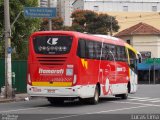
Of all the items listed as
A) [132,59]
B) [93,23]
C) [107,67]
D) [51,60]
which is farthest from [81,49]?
[93,23]

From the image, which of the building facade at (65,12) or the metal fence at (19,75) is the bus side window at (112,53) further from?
the building facade at (65,12)

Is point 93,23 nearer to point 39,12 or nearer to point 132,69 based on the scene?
point 132,69

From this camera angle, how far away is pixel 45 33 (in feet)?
74.8

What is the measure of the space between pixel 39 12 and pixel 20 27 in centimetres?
1100

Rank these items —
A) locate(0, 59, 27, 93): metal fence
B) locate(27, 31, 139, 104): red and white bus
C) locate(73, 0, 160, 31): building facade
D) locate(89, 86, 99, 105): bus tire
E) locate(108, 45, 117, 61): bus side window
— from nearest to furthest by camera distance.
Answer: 1. locate(27, 31, 139, 104): red and white bus
2. locate(89, 86, 99, 105): bus tire
3. locate(108, 45, 117, 61): bus side window
4. locate(0, 59, 27, 93): metal fence
5. locate(73, 0, 160, 31): building facade

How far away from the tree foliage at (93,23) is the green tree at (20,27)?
3936cm

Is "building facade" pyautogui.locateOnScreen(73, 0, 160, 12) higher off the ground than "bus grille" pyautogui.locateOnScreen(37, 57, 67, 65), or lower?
higher

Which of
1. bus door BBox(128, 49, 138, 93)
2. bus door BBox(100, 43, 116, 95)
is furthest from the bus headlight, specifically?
bus door BBox(128, 49, 138, 93)

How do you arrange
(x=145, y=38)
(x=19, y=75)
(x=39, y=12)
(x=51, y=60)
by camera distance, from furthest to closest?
(x=145, y=38) → (x=19, y=75) → (x=39, y=12) → (x=51, y=60)

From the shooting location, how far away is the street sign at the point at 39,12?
28.6 m

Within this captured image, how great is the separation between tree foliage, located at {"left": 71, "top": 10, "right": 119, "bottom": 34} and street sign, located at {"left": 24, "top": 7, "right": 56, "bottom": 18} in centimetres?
5083

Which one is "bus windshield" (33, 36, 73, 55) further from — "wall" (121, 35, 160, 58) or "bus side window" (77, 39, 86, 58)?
"wall" (121, 35, 160, 58)

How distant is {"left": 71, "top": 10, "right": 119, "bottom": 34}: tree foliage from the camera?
82188 mm

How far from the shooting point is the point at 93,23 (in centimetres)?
8344
